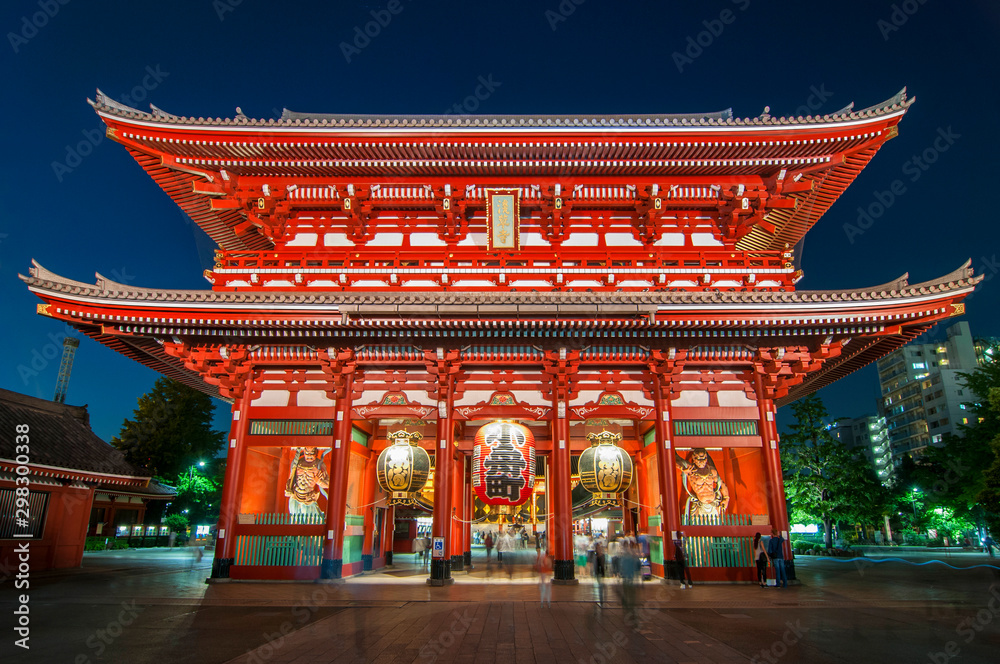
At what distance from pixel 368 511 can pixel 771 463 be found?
46.3 ft

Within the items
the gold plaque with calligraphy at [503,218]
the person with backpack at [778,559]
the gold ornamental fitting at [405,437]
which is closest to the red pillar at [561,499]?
the gold ornamental fitting at [405,437]

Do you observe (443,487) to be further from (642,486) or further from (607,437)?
(642,486)

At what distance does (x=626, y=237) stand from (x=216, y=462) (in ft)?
164

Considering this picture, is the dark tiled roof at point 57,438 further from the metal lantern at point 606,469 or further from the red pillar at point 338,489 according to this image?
the metal lantern at point 606,469

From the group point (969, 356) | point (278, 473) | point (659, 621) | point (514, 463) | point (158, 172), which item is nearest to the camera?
point (659, 621)

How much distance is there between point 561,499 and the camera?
635 inches

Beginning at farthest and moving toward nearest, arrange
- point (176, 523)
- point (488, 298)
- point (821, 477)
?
point (176, 523) < point (821, 477) < point (488, 298)

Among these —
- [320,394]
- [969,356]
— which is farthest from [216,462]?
[969,356]

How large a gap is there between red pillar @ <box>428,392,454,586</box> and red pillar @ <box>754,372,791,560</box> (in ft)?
31.3

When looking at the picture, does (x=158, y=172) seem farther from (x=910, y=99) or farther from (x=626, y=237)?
(x=910, y=99)

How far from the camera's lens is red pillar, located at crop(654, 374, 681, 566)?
52.6ft

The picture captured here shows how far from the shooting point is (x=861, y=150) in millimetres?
18453

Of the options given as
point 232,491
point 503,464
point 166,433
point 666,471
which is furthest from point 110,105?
point 166,433

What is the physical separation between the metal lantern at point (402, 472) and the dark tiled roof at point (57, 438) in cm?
1344
